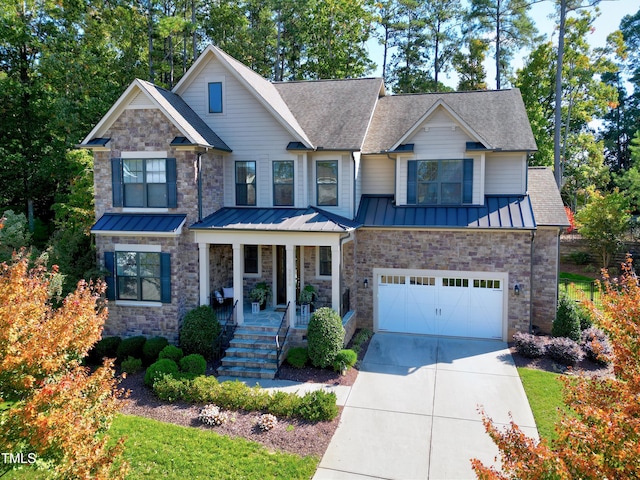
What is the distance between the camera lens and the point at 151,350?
13.7m

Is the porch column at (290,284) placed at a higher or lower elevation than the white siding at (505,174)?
lower

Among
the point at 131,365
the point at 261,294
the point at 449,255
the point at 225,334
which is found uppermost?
the point at 449,255

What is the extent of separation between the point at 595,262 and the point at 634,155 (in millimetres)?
8584

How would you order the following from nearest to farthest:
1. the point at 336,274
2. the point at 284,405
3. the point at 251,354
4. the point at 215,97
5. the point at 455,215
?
the point at 284,405, the point at 251,354, the point at 336,274, the point at 455,215, the point at 215,97

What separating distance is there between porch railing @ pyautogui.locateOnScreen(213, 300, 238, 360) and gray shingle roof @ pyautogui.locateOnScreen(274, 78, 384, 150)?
668 centimetres

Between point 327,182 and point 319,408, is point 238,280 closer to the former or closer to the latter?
point 327,182

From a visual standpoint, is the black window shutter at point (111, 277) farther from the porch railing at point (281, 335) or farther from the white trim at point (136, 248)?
the porch railing at point (281, 335)

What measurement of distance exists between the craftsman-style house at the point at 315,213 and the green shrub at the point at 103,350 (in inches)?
35.7

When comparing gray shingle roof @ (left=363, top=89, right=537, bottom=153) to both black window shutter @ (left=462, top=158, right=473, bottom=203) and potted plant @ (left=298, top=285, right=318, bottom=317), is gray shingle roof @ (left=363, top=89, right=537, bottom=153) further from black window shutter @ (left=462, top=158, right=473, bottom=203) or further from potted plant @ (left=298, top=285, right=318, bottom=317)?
potted plant @ (left=298, top=285, right=318, bottom=317)

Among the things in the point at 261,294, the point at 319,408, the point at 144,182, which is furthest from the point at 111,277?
the point at 319,408

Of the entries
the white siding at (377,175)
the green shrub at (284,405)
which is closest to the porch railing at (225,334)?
the green shrub at (284,405)

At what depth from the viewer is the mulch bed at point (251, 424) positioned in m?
9.38

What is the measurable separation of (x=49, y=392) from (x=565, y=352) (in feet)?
43.0

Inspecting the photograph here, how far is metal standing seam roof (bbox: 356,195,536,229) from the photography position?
600 inches
